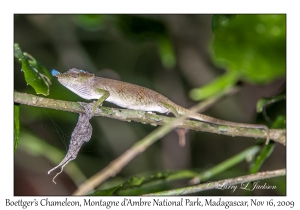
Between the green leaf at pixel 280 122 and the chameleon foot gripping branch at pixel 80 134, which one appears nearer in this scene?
the chameleon foot gripping branch at pixel 80 134

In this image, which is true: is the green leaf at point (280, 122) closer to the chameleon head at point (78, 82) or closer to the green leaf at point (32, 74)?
the chameleon head at point (78, 82)

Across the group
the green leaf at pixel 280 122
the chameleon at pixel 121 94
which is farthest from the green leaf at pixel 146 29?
the green leaf at pixel 280 122

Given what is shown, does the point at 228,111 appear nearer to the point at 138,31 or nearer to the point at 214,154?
the point at 214,154

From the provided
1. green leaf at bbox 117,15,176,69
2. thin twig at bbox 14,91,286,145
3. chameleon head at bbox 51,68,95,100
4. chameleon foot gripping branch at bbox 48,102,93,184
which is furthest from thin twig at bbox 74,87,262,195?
chameleon head at bbox 51,68,95,100

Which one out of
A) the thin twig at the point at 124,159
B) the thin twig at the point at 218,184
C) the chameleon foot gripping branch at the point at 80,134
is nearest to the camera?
the thin twig at the point at 124,159

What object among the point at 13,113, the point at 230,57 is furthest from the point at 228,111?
the point at 230,57

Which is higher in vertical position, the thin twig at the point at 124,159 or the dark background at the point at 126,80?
the dark background at the point at 126,80

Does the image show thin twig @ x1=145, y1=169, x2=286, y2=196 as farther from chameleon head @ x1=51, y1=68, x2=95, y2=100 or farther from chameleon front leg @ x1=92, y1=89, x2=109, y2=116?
chameleon head @ x1=51, y1=68, x2=95, y2=100

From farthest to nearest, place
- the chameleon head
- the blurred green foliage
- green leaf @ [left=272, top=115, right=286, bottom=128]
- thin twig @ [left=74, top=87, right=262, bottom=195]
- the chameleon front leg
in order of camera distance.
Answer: the chameleon head
green leaf @ [left=272, top=115, right=286, bottom=128]
the chameleon front leg
thin twig @ [left=74, top=87, right=262, bottom=195]
the blurred green foliage

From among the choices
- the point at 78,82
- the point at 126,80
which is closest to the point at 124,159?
the point at 78,82
